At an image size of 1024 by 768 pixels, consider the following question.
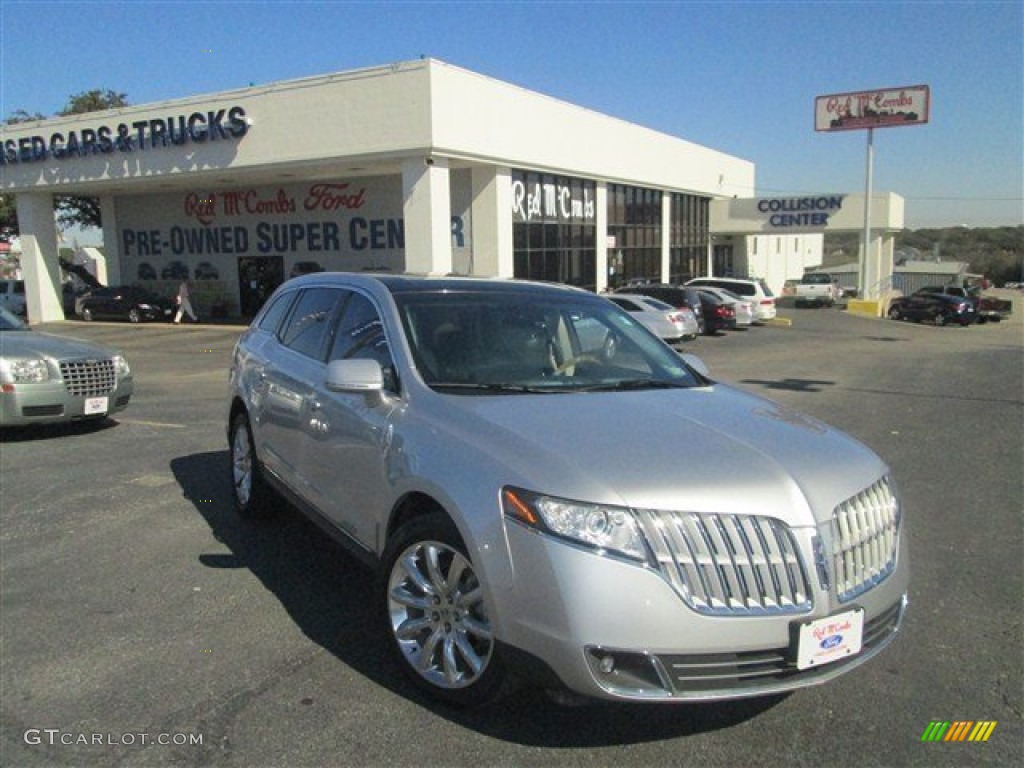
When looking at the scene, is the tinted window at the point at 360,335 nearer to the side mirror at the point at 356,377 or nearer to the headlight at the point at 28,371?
the side mirror at the point at 356,377

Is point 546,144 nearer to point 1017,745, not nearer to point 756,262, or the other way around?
A: point 1017,745

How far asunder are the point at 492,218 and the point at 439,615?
75.3ft

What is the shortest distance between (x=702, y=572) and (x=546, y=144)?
25581 millimetres

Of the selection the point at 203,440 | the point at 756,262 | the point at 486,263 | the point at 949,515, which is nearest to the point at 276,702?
the point at 949,515

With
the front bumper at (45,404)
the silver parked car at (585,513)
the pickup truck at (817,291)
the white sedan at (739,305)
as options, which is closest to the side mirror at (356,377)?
the silver parked car at (585,513)

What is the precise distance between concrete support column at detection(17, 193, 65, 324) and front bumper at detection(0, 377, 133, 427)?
1093 inches

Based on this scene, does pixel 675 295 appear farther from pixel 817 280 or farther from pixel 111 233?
pixel 111 233

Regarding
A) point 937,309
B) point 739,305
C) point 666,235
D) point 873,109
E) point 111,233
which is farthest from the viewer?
point 873,109

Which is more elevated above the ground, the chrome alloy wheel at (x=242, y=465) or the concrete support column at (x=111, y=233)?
the concrete support column at (x=111, y=233)

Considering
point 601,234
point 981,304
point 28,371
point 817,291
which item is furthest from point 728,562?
point 981,304

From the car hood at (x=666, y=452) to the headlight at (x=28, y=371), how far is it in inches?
261

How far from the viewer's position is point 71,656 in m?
3.80

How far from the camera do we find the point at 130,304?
101 ft

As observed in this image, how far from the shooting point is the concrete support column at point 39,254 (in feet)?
105
